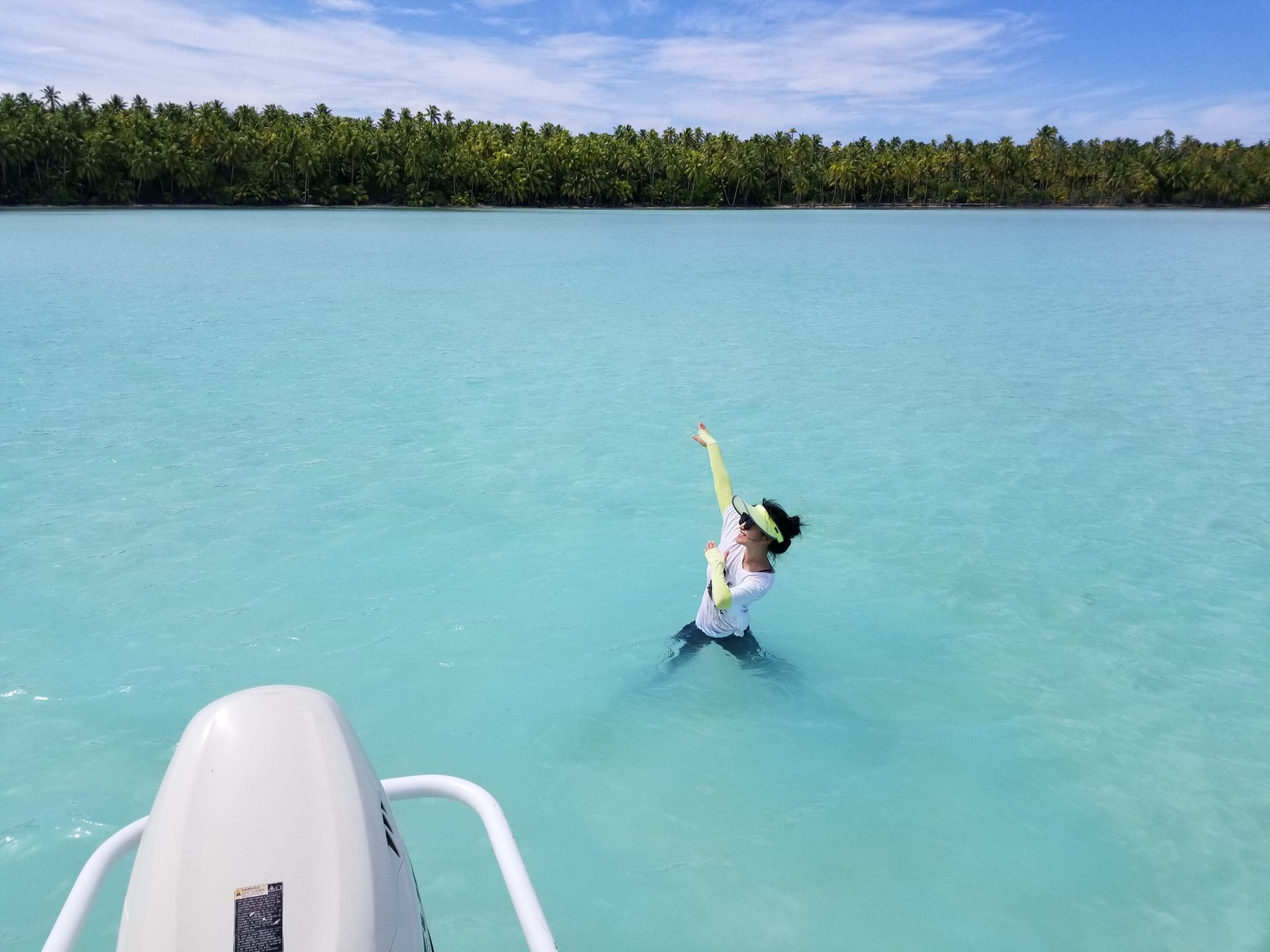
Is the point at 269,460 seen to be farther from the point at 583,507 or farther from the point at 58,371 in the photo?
the point at 58,371

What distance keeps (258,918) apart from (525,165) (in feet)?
294

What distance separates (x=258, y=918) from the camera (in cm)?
189

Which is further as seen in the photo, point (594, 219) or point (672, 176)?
point (672, 176)

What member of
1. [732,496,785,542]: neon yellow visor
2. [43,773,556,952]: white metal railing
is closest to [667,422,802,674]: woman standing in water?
[732,496,785,542]: neon yellow visor

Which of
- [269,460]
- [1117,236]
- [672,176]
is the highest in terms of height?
[672,176]

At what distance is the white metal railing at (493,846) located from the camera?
6.40ft

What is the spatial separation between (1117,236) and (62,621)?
55.7m

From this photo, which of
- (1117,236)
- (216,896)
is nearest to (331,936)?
(216,896)

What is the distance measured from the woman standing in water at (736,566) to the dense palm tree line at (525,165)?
7624 cm

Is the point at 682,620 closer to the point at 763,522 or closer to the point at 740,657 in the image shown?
the point at 740,657

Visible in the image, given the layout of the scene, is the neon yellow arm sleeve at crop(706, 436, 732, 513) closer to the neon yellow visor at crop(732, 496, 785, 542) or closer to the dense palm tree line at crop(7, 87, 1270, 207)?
the neon yellow visor at crop(732, 496, 785, 542)

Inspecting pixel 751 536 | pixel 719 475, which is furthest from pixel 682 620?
pixel 751 536

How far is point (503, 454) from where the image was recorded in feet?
29.8

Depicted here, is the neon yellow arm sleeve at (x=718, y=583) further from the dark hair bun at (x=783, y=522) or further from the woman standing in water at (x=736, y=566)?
the dark hair bun at (x=783, y=522)
